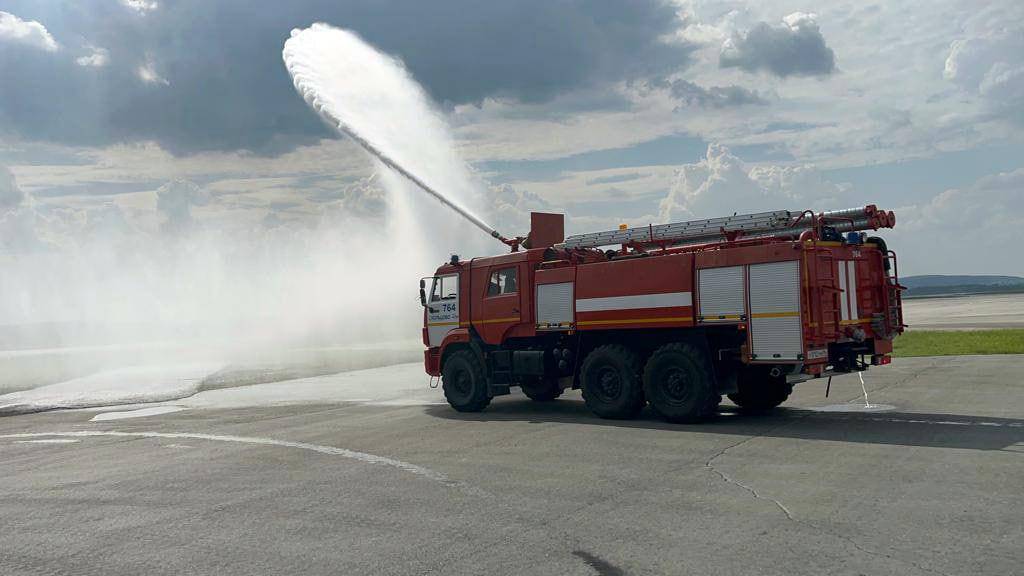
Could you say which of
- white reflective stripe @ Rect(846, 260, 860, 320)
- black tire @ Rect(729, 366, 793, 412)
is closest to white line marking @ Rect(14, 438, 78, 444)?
black tire @ Rect(729, 366, 793, 412)

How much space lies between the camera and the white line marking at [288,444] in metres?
9.94

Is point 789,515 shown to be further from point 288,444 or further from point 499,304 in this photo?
point 499,304

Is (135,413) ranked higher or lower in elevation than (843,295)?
lower

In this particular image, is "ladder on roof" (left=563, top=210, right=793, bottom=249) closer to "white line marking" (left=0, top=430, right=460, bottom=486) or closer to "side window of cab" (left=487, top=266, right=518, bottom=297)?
"side window of cab" (left=487, top=266, right=518, bottom=297)

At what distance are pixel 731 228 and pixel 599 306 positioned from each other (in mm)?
2621

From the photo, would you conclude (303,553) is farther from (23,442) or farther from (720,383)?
(23,442)

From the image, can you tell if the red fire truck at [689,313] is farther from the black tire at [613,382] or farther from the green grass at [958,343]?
the green grass at [958,343]

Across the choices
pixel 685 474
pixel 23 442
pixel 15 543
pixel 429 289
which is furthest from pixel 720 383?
pixel 23 442

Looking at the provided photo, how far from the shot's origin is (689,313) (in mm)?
13008

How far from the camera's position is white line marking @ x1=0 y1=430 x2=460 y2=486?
994 centimetres

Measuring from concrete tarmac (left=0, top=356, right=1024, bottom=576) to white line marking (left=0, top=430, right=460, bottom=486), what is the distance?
0.06m

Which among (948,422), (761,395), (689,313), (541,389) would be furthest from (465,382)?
(948,422)

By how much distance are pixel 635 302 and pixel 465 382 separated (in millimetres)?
4408

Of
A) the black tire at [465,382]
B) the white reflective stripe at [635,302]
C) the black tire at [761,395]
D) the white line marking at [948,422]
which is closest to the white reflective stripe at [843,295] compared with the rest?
the white line marking at [948,422]
